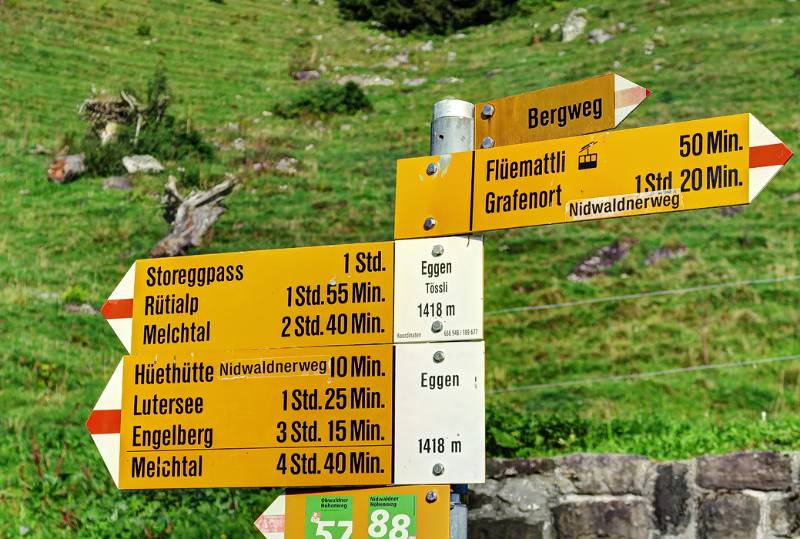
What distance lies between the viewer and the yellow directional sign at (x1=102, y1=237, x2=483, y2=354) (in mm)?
4312

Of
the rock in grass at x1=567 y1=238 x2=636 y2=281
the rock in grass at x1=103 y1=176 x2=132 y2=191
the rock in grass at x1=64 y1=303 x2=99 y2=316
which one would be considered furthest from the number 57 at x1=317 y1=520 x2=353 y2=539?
the rock in grass at x1=103 y1=176 x2=132 y2=191

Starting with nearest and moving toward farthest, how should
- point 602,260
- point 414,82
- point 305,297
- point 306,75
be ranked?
point 305,297 < point 602,260 < point 414,82 < point 306,75

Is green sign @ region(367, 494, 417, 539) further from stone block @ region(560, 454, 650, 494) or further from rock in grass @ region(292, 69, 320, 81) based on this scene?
rock in grass @ region(292, 69, 320, 81)

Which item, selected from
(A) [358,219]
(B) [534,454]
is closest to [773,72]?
(A) [358,219]

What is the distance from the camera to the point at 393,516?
4.18m

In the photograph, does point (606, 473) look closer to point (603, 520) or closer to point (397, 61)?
point (603, 520)

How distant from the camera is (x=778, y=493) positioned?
659 cm

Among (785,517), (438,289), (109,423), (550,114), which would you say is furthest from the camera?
(785,517)

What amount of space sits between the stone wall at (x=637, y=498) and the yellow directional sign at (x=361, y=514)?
3082 millimetres

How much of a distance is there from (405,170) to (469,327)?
0.80m

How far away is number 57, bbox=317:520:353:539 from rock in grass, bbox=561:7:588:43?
14.1 meters

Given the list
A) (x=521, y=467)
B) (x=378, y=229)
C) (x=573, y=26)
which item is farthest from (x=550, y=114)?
(x=573, y=26)

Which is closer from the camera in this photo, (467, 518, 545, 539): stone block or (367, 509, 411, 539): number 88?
(367, 509, 411, 539): number 88

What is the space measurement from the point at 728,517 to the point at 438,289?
346 cm
